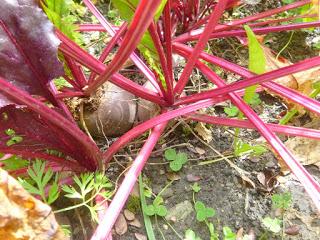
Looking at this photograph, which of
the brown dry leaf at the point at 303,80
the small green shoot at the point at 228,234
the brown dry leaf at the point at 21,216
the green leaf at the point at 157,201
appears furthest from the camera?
the brown dry leaf at the point at 303,80

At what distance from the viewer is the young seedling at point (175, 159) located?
131cm

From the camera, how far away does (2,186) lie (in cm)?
73

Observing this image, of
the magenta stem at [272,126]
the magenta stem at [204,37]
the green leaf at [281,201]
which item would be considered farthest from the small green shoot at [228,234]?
the magenta stem at [204,37]

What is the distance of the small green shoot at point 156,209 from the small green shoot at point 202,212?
8cm

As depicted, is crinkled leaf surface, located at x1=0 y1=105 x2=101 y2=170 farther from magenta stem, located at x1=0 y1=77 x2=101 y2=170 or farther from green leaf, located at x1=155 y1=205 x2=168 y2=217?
green leaf, located at x1=155 y1=205 x2=168 y2=217

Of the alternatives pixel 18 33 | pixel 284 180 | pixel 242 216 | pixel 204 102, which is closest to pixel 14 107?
pixel 18 33

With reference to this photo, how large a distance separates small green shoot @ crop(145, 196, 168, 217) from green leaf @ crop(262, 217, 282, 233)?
25 centimetres

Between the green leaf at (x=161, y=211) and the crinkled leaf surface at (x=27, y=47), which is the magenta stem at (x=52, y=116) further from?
the green leaf at (x=161, y=211)

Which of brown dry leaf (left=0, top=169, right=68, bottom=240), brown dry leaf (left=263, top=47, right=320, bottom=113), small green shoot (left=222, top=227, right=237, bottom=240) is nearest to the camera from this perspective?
brown dry leaf (left=0, top=169, right=68, bottom=240)

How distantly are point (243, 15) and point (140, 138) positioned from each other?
741mm

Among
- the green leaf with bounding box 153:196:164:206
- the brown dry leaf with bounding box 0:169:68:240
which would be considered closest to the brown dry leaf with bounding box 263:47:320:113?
the green leaf with bounding box 153:196:164:206

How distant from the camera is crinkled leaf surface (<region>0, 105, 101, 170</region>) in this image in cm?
105

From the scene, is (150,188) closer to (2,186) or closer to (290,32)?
(2,186)

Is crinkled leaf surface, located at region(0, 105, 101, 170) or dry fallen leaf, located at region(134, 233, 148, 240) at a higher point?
crinkled leaf surface, located at region(0, 105, 101, 170)
